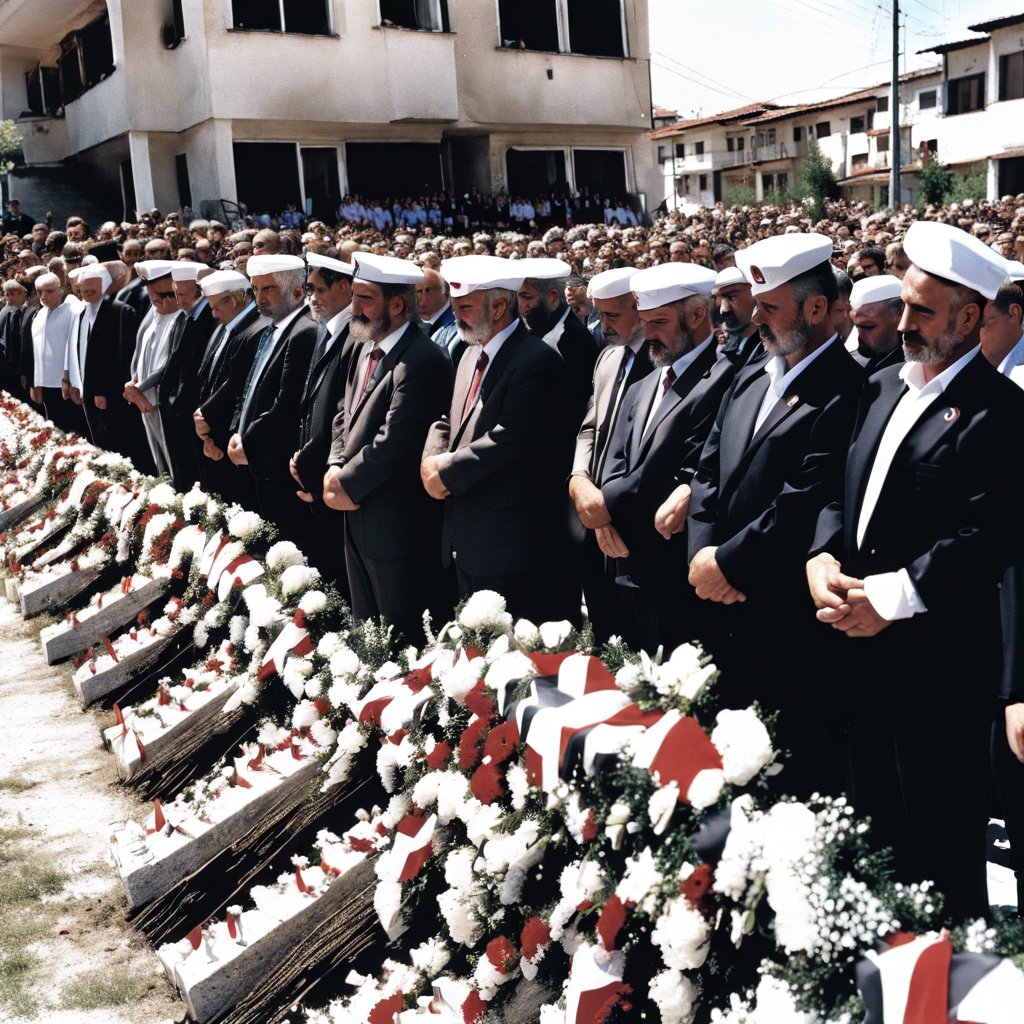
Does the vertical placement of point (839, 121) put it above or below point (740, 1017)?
above

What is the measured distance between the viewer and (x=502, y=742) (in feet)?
10.7

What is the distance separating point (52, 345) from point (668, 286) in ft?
27.7

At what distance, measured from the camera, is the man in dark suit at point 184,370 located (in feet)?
26.5

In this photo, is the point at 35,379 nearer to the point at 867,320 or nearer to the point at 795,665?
the point at 867,320

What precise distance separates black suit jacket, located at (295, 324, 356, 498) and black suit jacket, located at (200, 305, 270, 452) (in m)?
1.09

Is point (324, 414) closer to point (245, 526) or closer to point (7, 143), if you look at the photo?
point (245, 526)

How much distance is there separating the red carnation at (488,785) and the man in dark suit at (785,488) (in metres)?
0.87

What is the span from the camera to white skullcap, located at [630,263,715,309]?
14.4 feet

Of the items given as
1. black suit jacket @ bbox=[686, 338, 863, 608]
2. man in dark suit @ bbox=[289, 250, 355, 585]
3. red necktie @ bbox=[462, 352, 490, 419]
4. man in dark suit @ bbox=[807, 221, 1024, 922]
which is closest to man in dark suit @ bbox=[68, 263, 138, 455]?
man in dark suit @ bbox=[289, 250, 355, 585]

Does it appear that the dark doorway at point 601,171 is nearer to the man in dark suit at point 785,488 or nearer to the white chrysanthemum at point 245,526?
the white chrysanthemum at point 245,526

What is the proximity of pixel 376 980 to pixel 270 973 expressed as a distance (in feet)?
1.44

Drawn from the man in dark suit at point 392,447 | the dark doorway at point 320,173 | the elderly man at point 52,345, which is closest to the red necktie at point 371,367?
the man in dark suit at point 392,447

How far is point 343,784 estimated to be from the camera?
4.21m

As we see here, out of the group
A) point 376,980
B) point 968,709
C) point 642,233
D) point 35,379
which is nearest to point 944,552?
point 968,709
